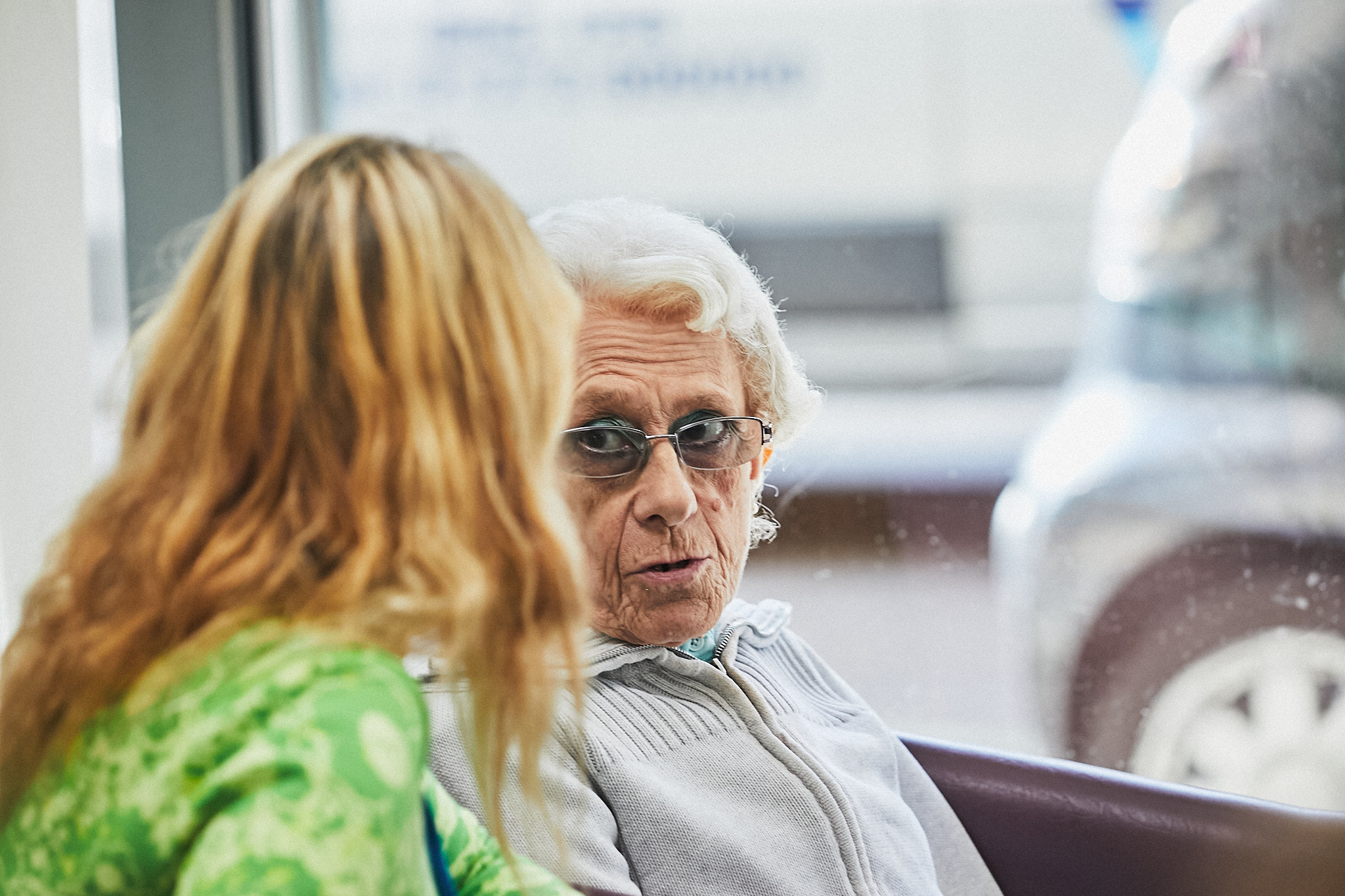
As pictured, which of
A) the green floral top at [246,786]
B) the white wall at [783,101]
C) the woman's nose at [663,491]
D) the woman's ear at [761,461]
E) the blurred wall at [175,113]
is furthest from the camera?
the white wall at [783,101]

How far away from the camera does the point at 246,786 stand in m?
0.61

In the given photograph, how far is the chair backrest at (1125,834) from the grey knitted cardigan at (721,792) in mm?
54

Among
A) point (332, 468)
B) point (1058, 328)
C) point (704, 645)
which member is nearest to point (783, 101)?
point (1058, 328)

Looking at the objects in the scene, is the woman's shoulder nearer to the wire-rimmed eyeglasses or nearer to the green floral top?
the green floral top

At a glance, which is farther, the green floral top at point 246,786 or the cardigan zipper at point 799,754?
the cardigan zipper at point 799,754

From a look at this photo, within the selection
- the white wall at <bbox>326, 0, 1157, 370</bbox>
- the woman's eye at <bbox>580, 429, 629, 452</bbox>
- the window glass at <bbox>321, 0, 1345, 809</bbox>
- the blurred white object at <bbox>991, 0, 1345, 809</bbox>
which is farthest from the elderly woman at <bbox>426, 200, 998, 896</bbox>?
the blurred white object at <bbox>991, 0, 1345, 809</bbox>

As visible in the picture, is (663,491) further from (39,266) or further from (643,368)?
(39,266)

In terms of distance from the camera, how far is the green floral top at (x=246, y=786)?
1.95 ft

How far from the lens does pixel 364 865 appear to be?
2.00 feet

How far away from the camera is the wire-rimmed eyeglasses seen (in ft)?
4.43

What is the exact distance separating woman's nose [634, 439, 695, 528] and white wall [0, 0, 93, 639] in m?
0.86

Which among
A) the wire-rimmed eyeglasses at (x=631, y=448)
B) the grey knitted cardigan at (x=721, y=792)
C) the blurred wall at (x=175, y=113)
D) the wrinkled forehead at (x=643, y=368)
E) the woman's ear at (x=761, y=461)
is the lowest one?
the grey knitted cardigan at (x=721, y=792)

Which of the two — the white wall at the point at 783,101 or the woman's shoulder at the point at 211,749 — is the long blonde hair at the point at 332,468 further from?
the white wall at the point at 783,101

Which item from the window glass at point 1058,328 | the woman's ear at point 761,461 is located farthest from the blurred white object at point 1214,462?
the woman's ear at point 761,461
